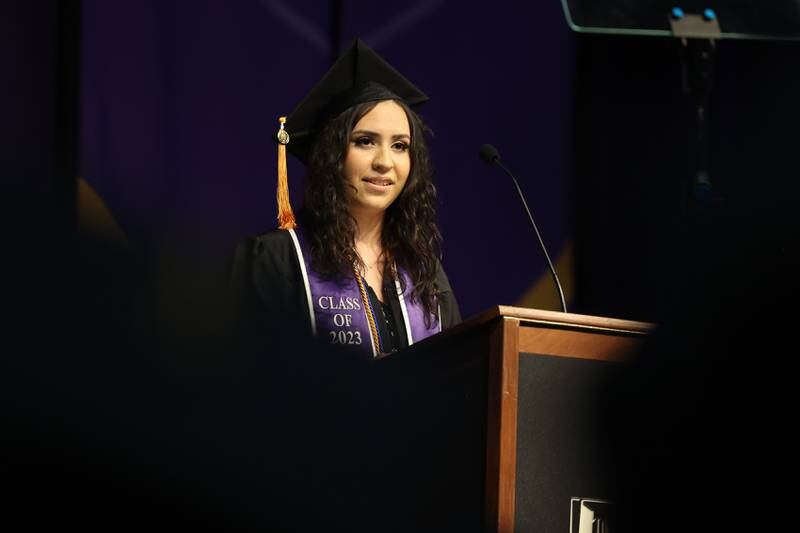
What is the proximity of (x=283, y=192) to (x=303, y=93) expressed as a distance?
76 cm

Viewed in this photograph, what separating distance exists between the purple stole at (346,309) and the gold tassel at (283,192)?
0.11 m

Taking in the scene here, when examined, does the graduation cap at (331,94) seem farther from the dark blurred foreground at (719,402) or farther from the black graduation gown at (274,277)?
the dark blurred foreground at (719,402)

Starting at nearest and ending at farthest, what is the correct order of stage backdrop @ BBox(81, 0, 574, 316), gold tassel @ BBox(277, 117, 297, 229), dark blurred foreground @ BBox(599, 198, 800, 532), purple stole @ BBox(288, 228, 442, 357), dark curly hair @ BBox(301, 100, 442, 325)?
dark blurred foreground @ BBox(599, 198, 800, 532)
purple stole @ BBox(288, 228, 442, 357)
dark curly hair @ BBox(301, 100, 442, 325)
gold tassel @ BBox(277, 117, 297, 229)
stage backdrop @ BBox(81, 0, 574, 316)

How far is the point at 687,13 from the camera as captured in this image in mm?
2654

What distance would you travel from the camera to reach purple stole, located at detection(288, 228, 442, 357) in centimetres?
272

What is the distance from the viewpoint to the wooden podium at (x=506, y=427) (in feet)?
5.29

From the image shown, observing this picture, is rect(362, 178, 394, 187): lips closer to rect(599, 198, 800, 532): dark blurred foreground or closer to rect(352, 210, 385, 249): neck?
rect(352, 210, 385, 249): neck

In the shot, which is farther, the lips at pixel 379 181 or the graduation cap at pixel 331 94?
the graduation cap at pixel 331 94

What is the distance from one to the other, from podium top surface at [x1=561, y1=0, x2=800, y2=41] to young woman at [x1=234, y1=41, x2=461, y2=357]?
1.87 ft

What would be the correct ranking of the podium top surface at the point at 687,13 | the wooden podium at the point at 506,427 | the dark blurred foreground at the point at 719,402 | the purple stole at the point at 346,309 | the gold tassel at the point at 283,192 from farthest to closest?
the gold tassel at the point at 283,192 → the purple stole at the point at 346,309 → the podium top surface at the point at 687,13 → the wooden podium at the point at 506,427 → the dark blurred foreground at the point at 719,402

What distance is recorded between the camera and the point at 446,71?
3.85 meters

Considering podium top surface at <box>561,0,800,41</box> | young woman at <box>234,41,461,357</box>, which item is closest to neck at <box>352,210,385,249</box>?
young woman at <box>234,41,461,357</box>

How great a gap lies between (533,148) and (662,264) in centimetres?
60

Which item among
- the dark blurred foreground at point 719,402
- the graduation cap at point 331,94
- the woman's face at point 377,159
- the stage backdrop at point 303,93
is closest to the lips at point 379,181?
the woman's face at point 377,159
